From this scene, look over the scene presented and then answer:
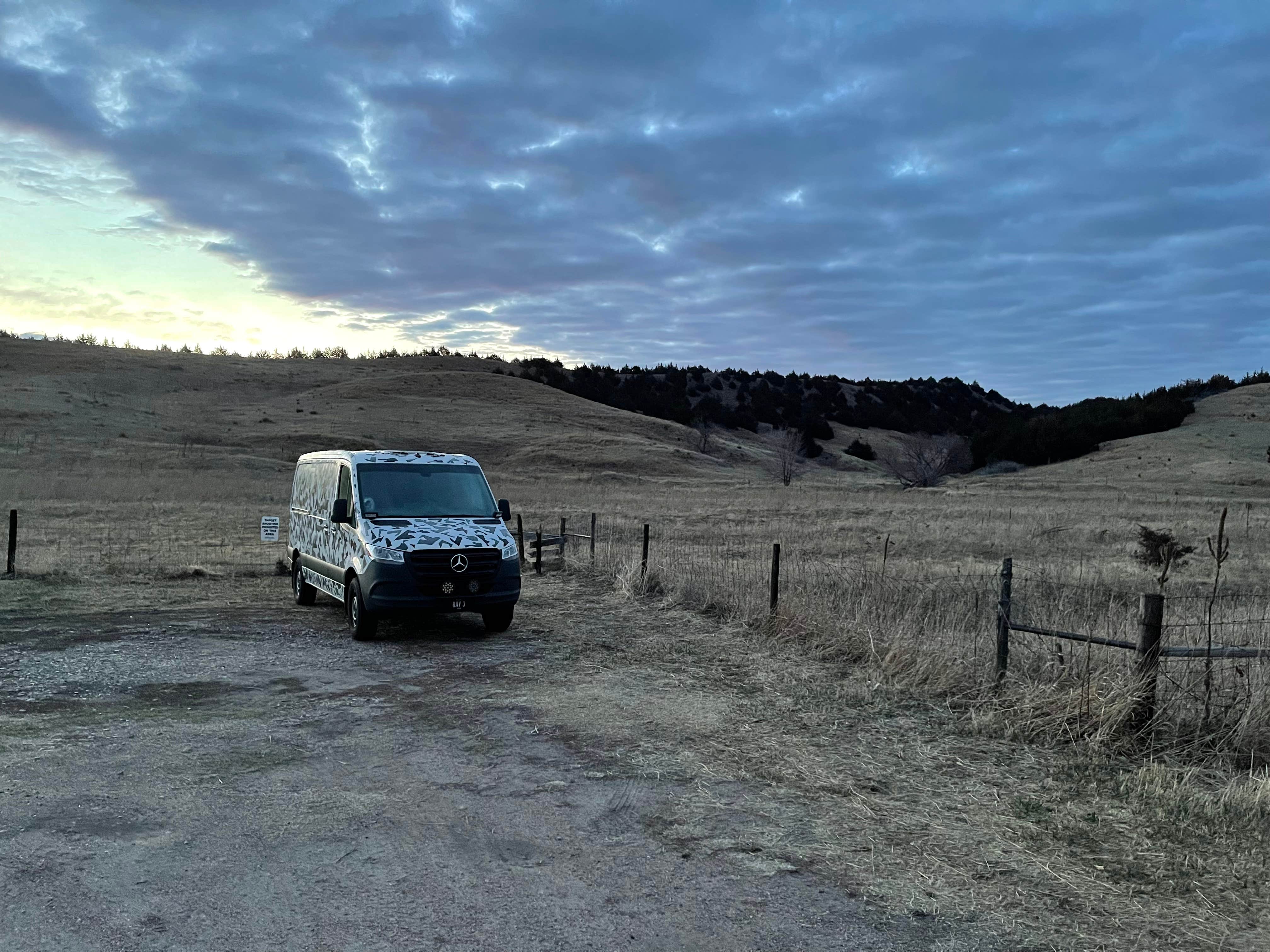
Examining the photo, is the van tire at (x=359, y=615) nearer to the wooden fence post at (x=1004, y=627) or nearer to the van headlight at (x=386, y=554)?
the van headlight at (x=386, y=554)

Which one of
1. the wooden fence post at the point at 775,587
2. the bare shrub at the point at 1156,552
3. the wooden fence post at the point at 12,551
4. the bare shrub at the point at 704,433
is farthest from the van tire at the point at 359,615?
the bare shrub at the point at 704,433

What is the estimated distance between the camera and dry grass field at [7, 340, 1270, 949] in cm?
487

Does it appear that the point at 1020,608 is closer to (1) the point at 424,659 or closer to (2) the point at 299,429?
(1) the point at 424,659

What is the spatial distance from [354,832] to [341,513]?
275 inches

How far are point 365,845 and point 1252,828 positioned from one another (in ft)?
16.2

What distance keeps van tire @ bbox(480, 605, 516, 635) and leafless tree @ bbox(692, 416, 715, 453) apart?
6830 centimetres

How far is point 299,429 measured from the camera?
6350cm

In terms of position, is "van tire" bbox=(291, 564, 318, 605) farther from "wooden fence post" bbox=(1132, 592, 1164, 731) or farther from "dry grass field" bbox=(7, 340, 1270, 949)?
"wooden fence post" bbox=(1132, 592, 1164, 731)

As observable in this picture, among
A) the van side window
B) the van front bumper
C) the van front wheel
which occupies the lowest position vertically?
the van front wheel

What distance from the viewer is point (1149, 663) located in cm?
690

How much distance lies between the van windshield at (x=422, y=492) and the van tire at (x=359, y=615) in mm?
923

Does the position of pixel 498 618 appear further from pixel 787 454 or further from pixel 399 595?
pixel 787 454

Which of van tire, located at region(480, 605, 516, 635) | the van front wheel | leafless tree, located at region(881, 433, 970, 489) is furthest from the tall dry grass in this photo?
leafless tree, located at region(881, 433, 970, 489)

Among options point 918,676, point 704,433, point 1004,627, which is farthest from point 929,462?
point 1004,627
